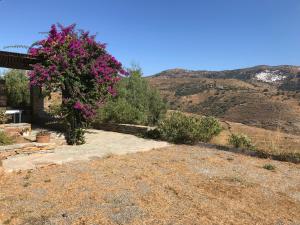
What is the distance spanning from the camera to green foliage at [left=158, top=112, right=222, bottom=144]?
1130 centimetres

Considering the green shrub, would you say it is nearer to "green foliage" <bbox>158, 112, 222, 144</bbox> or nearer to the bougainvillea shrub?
"green foliage" <bbox>158, 112, 222, 144</bbox>

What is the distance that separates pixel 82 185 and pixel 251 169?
3.99 m

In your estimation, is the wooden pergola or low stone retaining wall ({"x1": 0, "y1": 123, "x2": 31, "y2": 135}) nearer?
low stone retaining wall ({"x1": 0, "y1": 123, "x2": 31, "y2": 135})

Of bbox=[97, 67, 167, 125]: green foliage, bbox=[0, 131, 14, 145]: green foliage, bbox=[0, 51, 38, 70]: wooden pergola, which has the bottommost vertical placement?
bbox=[0, 131, 14, 145]: green foliage

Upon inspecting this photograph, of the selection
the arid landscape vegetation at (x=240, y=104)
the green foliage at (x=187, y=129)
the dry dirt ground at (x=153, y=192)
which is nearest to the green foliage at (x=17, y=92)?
the green foliage at (x=187, y=129)

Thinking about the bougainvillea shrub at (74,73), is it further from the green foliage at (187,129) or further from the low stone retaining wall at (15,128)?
the green foliage at (187,129)

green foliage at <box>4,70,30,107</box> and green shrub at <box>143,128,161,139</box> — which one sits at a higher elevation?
green foliage at <box>4,70,30,107</box>

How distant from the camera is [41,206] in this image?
534cm

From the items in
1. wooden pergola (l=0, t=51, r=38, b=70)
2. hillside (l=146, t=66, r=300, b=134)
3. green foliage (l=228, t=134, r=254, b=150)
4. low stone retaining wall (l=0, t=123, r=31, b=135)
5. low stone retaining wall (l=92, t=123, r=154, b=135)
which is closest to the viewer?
green foliage (l=228, t=134, r=254, b=150)

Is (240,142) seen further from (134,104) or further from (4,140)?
(4,140)

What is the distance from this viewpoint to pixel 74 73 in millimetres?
11281

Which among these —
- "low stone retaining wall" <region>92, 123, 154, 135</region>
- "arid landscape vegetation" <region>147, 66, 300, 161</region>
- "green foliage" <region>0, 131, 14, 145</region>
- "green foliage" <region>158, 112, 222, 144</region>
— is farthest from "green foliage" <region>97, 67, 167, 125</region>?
"arid landscape vegetation" <region>147, 66, 300, 161</region>

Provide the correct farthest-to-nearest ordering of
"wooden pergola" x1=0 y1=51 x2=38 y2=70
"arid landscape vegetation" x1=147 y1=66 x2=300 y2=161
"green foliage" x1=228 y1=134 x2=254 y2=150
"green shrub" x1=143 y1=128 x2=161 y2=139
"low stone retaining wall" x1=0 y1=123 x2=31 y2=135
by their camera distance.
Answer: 1. "arid landscape vegetation" x1=147 y1=66 x2=300 y2=161
2. "green shrub" x1=143 y1=128 x2=161 y2=139
3. "wooden pergola" x1=0 y1=51 x2=38 y2=70
4. "low stone retaining wall" x1=0 y1=123 x2=31 y2=135
5. "green foliage" x1=228 y1=134 x2=254 y2=150

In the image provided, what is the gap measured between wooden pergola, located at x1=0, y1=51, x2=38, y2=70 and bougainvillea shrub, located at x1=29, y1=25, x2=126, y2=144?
1.86 ft
